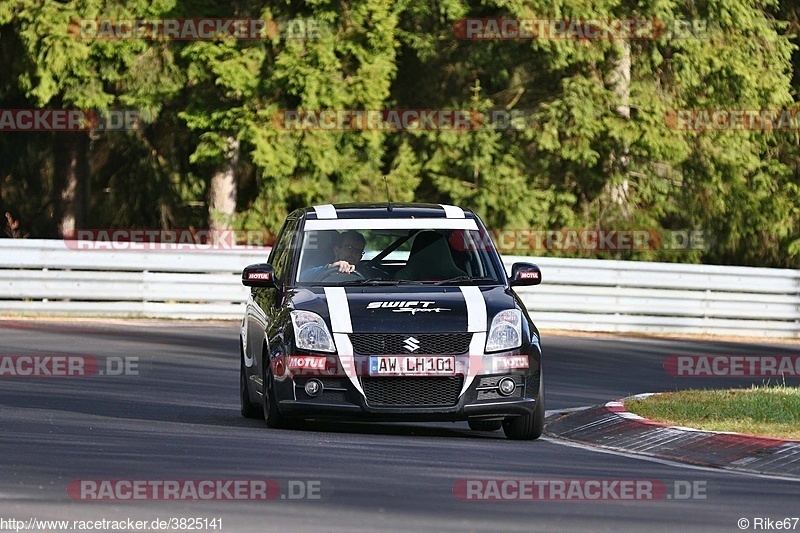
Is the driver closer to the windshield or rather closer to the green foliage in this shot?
the windshield

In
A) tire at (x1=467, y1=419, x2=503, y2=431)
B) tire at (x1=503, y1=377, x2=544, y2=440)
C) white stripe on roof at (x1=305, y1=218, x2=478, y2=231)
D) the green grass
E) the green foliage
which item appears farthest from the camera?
the green foliage

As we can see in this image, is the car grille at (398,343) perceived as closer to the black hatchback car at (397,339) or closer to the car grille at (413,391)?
the black hatchback car at (397,339)

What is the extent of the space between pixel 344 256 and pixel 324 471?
3.35 m

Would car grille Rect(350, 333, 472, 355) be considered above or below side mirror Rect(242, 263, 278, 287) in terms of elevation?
below

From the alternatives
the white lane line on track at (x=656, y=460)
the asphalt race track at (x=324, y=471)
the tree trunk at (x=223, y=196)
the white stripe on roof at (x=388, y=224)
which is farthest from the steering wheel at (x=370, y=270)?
the tree trunk at (x=223, y=196)

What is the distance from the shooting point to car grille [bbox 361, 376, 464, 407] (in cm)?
1276

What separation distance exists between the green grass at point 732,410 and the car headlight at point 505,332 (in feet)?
5.60

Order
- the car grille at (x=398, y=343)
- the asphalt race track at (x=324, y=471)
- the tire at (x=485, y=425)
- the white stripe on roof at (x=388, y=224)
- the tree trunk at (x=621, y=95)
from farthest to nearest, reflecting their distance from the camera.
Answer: the tree trunk at (x=621, y=95) → the tire at (x=485, y=425) → the white stripe on roof at (x=388, y=224) → the car grille at (x=398, y=343) → the asphalt race track at (x=324, y=471)

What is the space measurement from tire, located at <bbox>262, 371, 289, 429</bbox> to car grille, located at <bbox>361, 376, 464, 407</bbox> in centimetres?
86

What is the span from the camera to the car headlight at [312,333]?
12812 mm

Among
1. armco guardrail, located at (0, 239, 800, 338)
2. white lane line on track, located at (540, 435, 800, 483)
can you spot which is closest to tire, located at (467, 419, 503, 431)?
white lane line on track, located at (540, 435, 800, 483)

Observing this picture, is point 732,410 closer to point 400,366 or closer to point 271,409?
point 400,366

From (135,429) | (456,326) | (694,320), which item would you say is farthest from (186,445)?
(694,320)

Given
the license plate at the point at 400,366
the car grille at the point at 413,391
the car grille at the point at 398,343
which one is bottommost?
the car grille at the point at 413,391
